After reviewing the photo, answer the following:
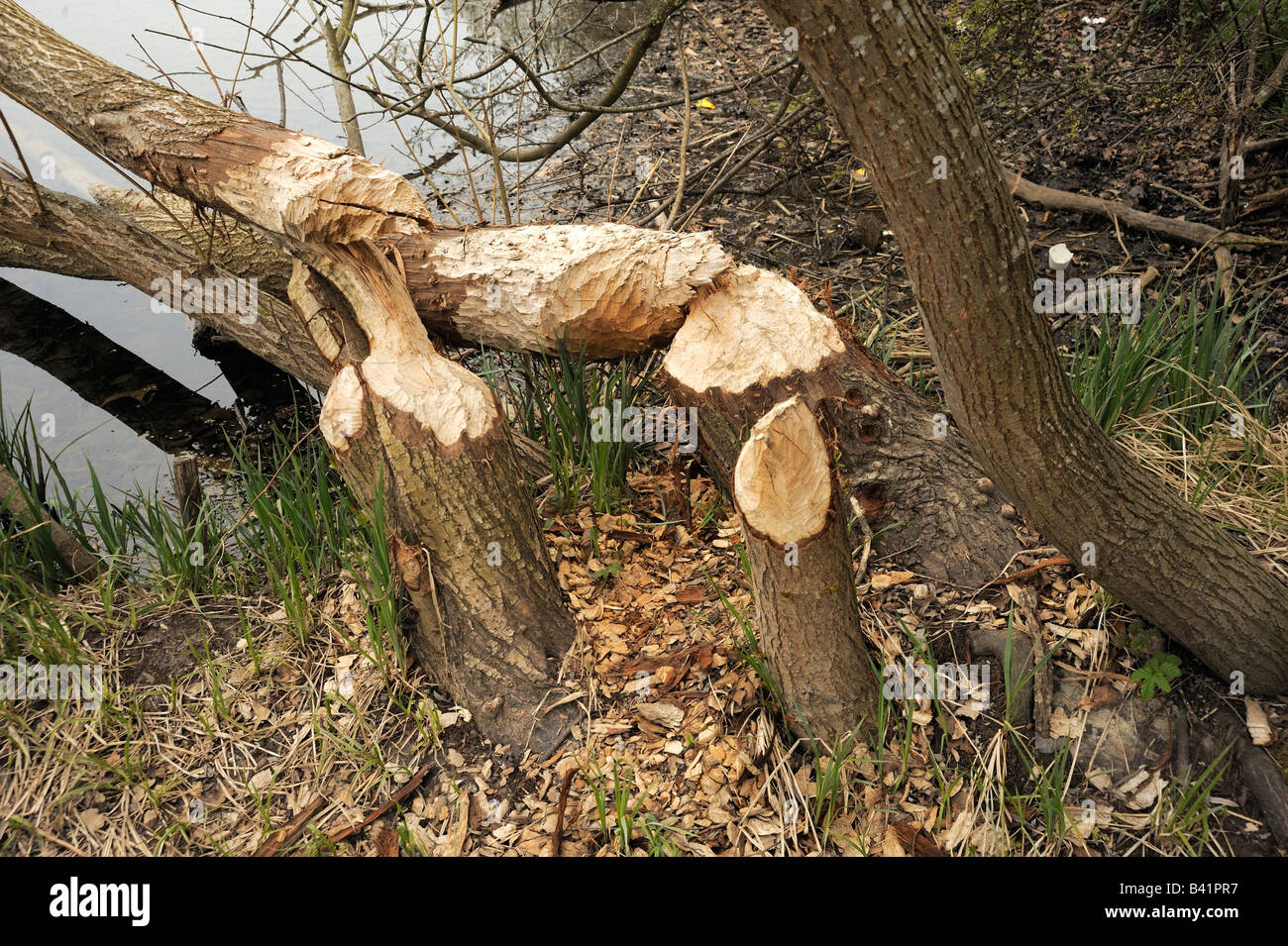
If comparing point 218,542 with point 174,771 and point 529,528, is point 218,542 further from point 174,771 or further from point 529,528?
point 529,528

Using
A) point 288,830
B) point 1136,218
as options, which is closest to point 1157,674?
point 288,830

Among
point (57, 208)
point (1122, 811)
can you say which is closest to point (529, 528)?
point (1122, 811)

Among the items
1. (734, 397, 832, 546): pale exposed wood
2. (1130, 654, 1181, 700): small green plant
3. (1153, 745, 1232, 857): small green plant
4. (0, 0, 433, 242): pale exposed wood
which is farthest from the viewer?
(0, 0, 433, 242): pale exposed wood

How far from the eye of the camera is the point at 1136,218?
4504mm

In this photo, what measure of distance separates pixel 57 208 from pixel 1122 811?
15.0ft

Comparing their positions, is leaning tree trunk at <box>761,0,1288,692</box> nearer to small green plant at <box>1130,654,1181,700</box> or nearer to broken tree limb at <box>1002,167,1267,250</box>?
small green plant at <box>1130,654,1181,700</box>

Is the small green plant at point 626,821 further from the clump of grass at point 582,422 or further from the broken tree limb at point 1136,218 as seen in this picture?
the broken tree limb at point 1136,218

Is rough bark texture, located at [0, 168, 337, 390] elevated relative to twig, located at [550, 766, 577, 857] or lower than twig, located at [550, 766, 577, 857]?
elevated
